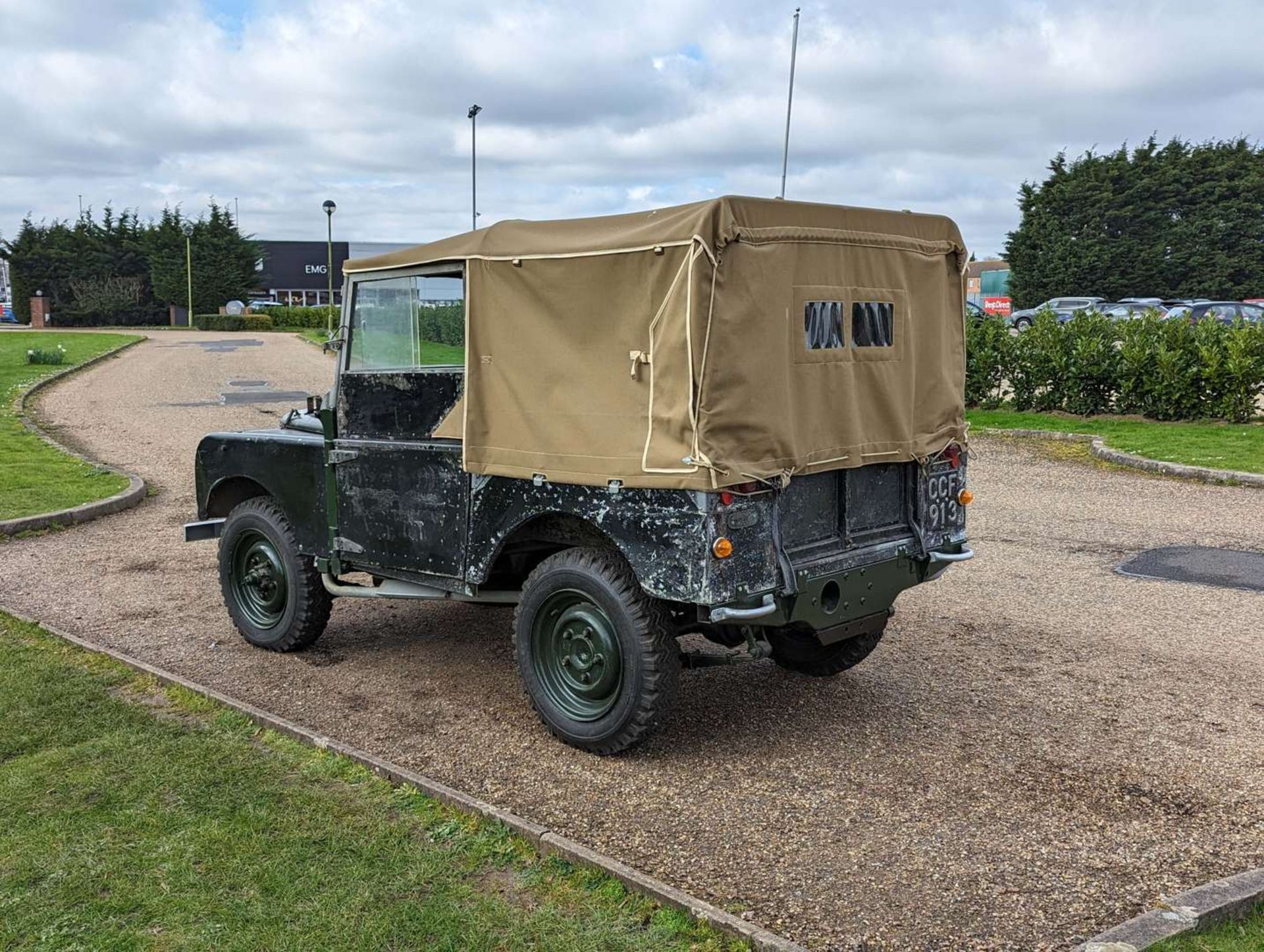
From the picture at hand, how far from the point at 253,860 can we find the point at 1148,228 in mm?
63141

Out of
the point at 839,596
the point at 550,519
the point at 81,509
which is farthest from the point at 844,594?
the point at 81,509

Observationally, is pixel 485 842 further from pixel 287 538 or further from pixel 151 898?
pixel 287 538

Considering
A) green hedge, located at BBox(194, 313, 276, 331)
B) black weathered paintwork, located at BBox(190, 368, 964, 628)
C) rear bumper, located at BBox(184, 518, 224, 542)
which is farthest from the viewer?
green hedge, located at BBox(194, 313, 276, 331)

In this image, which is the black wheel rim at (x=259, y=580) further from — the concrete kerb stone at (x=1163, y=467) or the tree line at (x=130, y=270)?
the tree line at (x=130, y=270)

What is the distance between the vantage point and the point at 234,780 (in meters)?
4.58

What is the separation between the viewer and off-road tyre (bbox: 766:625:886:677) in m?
5.78

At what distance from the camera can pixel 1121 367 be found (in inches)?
645

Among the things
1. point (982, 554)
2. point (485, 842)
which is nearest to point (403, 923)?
point (485, 842)

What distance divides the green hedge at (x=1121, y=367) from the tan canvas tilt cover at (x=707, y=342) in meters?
9.58

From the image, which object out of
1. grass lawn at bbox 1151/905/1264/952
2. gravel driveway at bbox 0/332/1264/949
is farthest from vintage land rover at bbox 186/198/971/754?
grass lawn at bbox 1151/905/1264/952

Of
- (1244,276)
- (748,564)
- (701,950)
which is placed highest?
(1244,276)

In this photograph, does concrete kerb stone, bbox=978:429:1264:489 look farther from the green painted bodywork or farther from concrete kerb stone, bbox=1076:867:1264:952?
concrete kerb stone, bbox=1076:867:1264:952

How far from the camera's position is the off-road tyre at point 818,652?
228 inches

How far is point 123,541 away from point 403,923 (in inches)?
282
